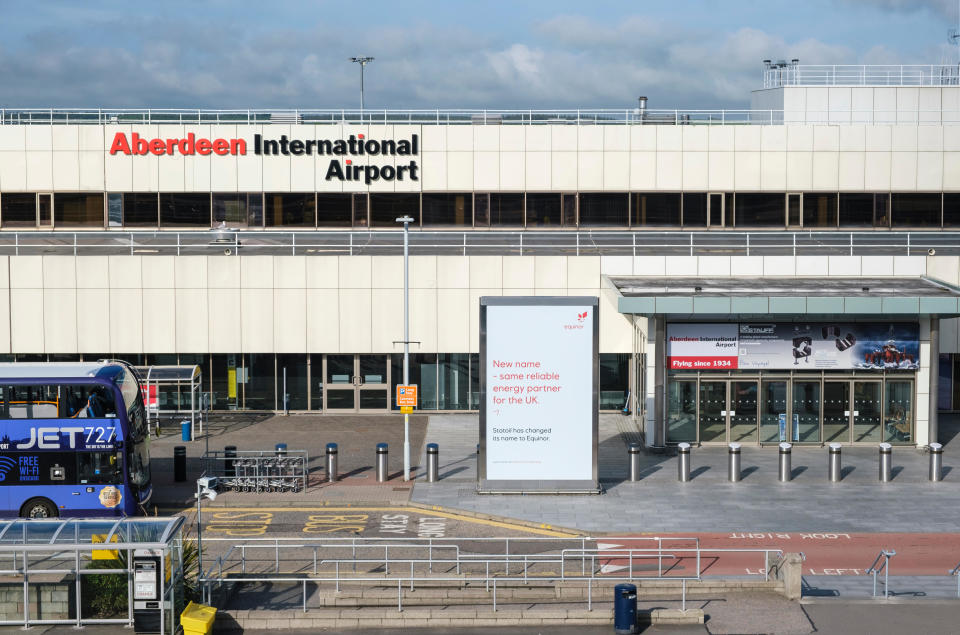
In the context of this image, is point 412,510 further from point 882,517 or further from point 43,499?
point 882,517

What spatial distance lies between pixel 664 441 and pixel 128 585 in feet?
66.4

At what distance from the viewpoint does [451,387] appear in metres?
44.0

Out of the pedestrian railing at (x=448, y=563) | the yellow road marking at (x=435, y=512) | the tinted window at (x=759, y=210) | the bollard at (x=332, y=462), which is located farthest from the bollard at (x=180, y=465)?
the tinted window at (x=759, y=210)

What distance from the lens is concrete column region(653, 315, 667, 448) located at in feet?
118

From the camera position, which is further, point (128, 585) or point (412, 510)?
point (412, 510)

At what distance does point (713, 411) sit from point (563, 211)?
45.4ft

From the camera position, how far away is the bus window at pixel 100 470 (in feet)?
90.2

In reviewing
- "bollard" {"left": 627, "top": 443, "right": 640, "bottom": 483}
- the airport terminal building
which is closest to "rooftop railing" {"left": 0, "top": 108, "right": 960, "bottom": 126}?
the airport terminal building

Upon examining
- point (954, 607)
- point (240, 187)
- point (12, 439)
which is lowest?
point (954, 607)

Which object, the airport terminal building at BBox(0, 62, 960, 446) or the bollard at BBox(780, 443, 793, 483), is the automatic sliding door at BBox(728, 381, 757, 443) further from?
the bollard at BBox(780, 443, 793, 483)

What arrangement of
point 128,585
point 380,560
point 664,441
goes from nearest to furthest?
point 128,585 → point 380,560 → point 664,441

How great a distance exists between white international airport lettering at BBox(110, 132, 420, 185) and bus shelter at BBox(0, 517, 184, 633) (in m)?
28.6

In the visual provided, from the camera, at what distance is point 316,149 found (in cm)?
4731

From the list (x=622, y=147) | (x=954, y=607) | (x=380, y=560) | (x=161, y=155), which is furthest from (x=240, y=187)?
(x=954, y=607)
